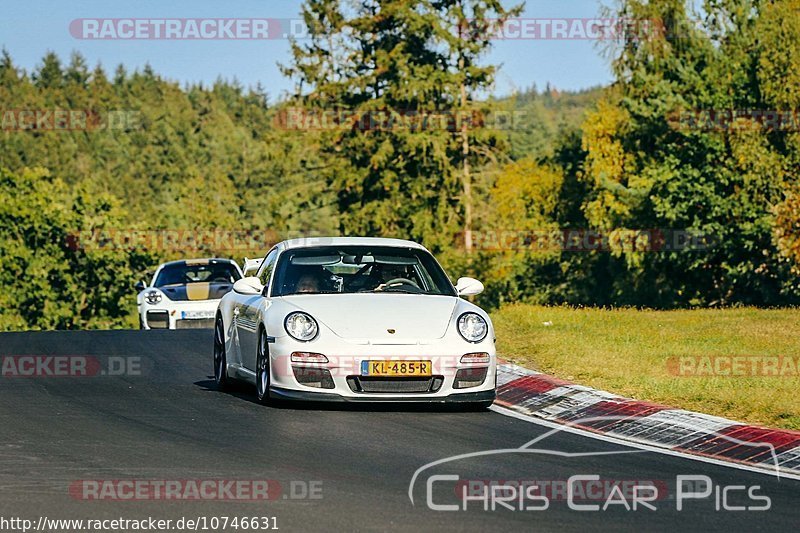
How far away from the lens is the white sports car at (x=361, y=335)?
11.1 meters

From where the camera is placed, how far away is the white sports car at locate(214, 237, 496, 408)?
11.1 metres

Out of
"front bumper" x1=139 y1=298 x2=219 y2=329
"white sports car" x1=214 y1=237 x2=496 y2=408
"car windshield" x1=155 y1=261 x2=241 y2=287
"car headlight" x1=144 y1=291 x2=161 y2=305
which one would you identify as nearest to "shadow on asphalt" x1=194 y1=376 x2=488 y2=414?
"white sports car" x1=214 y1=237 x2=496 y2=408

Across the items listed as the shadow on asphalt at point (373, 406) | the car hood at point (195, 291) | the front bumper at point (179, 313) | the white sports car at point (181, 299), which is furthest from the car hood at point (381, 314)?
the car hood at point (195, 291)

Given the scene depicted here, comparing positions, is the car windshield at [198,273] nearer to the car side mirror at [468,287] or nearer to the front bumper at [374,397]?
the car side mirror at [468,287]

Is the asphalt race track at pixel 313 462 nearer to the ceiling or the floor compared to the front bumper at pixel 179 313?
nearer to the ceiling

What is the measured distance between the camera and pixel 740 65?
53469 mm

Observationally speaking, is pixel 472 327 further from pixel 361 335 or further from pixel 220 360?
pixel 220 360

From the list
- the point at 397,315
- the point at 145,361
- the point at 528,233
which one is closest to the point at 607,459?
the point at 397,315

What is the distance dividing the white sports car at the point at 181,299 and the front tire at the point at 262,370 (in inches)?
516

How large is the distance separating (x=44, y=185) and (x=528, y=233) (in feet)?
95.2

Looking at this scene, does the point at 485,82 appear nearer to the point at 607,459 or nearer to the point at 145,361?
the point at 145,361

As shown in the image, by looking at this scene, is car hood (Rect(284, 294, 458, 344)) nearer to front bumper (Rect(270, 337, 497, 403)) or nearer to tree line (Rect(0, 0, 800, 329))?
front bumper (Rect(270, 337, 497, 403))

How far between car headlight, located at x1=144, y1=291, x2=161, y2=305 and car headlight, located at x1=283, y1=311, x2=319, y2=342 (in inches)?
571

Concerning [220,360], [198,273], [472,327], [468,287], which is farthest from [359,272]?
[198,273]
